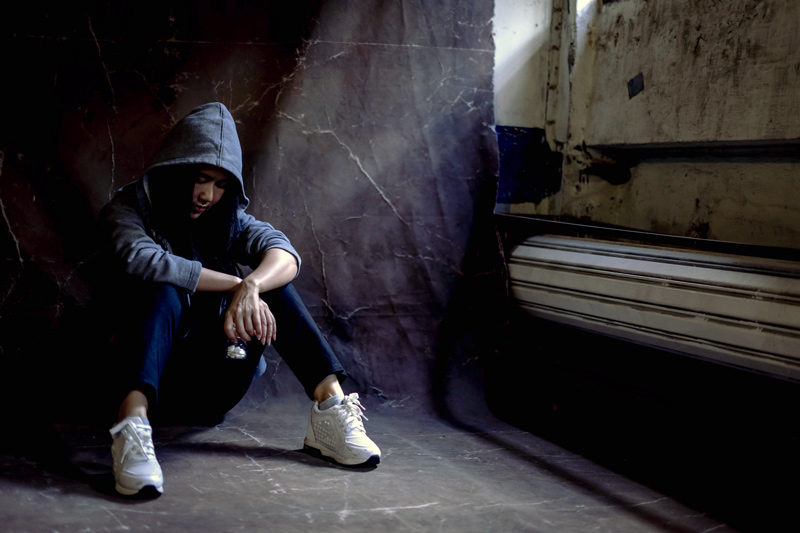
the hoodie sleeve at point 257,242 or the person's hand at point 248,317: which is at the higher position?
the hoodie sleeve at point 257,242

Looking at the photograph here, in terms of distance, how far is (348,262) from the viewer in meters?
2.50

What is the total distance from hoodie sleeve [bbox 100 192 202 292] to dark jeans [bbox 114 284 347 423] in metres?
0.03

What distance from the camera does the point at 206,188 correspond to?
1866 millimetres

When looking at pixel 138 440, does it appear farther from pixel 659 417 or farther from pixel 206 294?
pixel 659 417

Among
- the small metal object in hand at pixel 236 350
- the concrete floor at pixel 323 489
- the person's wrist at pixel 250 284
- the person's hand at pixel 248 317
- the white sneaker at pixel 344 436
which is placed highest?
the person's wrist at pixel 250 284

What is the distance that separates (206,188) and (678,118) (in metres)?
1.52

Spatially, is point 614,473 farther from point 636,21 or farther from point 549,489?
point 636,21

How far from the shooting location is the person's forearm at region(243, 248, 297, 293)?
1.83m

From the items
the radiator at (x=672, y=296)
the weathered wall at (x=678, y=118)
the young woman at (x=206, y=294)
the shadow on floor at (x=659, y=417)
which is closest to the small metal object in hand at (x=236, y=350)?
the young woman at (x=206, y=294)

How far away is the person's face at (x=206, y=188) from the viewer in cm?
187

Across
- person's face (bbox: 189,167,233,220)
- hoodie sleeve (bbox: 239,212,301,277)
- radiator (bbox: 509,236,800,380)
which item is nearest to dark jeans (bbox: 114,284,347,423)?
hoodie sleeve (bbox: 239,212,301,277)

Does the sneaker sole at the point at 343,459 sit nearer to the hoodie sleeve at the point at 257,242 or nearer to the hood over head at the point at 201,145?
the hoodie sleeve at the point at 257,242

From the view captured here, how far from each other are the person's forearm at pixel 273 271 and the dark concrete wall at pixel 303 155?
0.48m

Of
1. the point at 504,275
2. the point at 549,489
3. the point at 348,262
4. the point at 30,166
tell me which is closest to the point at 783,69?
the point at 504,275
